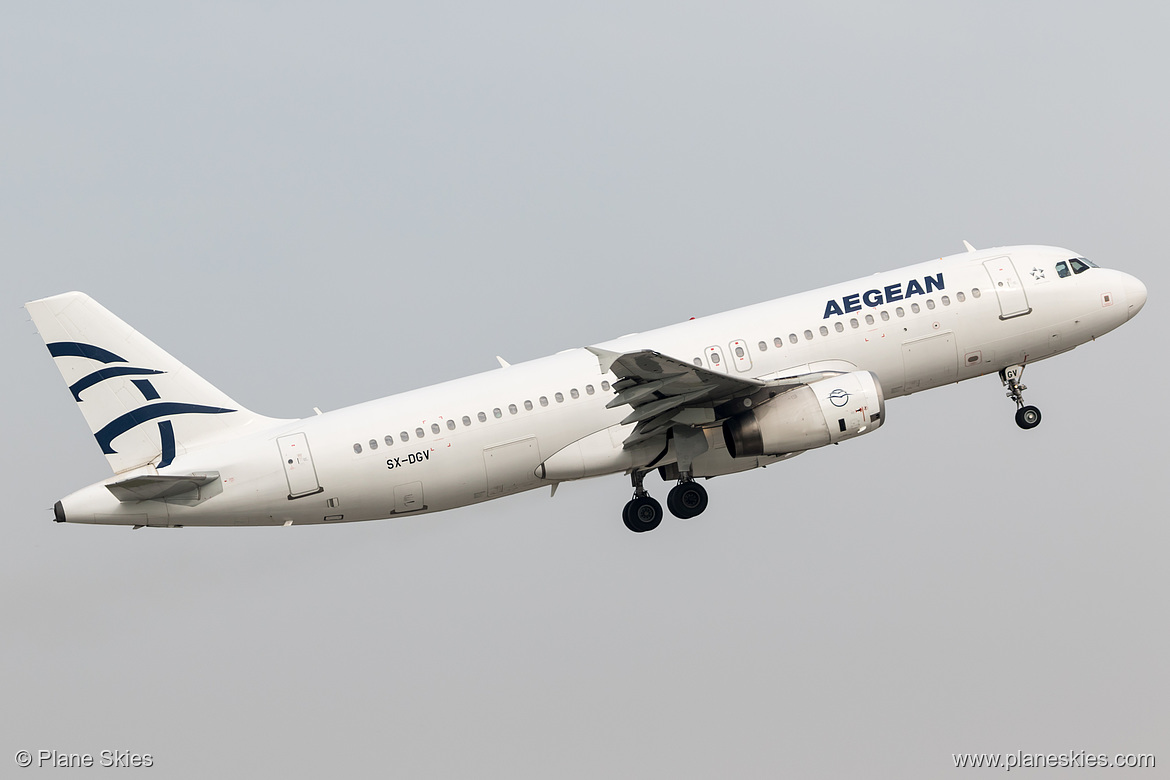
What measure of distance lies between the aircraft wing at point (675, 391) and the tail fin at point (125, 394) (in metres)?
10.5

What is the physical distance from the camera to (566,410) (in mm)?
36938

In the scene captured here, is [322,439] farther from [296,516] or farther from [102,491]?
[102,491]

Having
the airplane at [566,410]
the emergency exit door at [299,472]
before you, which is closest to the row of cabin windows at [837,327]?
the airplane at [566,410]

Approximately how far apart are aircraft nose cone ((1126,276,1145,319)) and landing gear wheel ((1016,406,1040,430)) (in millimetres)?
4256

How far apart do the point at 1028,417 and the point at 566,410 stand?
1472 centimetres

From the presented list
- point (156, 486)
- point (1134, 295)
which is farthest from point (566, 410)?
point (1134, 295)

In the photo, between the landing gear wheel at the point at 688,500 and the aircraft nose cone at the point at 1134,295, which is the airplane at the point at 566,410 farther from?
the aircraft nose cone at the point at 1134,295

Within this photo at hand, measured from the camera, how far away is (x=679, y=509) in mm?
38781

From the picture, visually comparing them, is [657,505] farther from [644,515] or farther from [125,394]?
[125,394]

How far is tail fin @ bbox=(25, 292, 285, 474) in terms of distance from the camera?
37156mm

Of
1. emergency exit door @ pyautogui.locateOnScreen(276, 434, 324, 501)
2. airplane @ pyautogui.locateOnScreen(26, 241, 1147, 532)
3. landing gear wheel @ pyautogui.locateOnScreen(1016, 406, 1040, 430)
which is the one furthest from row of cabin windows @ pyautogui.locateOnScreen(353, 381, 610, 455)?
landing gear wheel @ pyautogui.locateOnScreen(1016, 406, 1040, 430)

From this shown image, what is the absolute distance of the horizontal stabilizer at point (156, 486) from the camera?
35.2 metres

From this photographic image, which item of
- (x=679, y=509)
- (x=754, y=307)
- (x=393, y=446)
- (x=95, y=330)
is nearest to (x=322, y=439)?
(x=393, y=446)

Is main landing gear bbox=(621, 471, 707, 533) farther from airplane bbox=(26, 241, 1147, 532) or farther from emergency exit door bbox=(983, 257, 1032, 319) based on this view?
emergency exit door bbox=(983, 257, 1032, 319)
